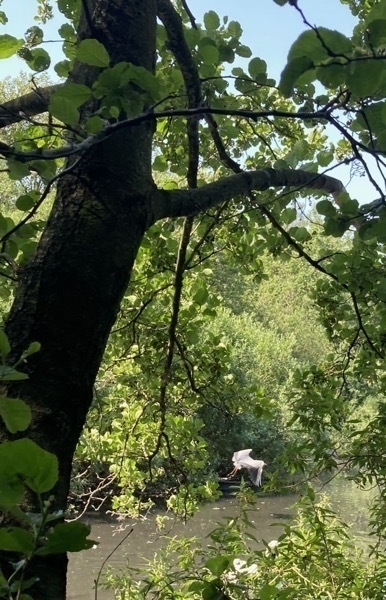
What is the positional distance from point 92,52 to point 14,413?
0.99 feet

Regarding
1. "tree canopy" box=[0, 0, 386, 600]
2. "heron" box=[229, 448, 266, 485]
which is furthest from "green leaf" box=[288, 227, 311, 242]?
"heron" box=[229, 448, 266, 485]

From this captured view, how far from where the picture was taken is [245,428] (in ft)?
36.0

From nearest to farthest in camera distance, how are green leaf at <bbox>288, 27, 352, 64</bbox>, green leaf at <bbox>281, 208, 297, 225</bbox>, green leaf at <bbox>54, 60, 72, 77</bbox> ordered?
green leaf at <bbox>288, 27, 352, 64</bbox> < green leaf at <bbox>54, 60, 72, 77</bbox> < green leaf at <bbox>281, 208, 297, 225</bbox>

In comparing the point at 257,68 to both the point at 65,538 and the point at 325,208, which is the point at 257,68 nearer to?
the point at 325,208

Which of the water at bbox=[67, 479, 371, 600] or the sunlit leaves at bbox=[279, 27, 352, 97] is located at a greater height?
the sunlit leaves at bbox=[279, 27, 352, 97]

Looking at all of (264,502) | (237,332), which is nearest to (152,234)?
(264,502)

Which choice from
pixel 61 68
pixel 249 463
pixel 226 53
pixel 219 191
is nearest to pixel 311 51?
pixel 219 191

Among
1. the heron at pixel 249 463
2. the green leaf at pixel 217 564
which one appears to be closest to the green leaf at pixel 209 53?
the green leaf at pixel 217 564

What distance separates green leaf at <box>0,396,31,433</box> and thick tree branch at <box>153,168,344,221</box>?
43 centimetres

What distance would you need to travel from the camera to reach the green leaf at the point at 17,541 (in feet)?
0.87

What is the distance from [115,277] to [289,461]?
1.07 m

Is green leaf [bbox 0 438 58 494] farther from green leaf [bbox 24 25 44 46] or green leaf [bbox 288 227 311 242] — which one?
green leaf [bbox 288 227 311 242]

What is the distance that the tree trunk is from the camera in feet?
1.82

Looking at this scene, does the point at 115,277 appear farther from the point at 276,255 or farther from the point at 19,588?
the point at 276,255
